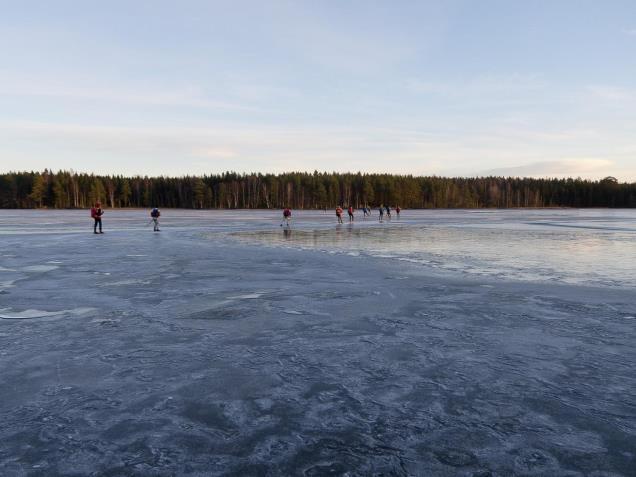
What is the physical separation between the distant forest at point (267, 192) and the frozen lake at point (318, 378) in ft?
→ 372

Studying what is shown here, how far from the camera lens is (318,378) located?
4.70 m

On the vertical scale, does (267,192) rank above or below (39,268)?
above

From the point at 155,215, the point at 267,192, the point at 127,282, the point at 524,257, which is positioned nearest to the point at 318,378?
the point at 127,282

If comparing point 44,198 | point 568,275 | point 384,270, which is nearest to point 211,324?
point 384,270

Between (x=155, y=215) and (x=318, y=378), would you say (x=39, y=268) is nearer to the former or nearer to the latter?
(x=318, y=378)

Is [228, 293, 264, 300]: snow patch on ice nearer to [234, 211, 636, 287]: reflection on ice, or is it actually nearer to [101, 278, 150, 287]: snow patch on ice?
[101, 278, 150, 287]: snow patch on ice

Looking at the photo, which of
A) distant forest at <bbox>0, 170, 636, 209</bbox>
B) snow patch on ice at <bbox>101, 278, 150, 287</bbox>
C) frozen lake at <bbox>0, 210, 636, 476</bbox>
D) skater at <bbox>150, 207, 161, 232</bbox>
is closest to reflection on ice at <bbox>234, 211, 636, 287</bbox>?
frozen lake at <bbox>0, 210, 636, 476</bbox>

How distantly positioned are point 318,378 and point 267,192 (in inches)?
5381

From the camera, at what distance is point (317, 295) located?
9.15 metres

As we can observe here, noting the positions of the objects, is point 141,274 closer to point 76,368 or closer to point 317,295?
point 317,295

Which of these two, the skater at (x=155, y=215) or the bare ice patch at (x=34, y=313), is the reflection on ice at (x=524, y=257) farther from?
the skater at (x=155, y=215)

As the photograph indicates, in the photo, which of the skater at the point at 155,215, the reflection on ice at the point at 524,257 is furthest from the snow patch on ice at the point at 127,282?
the skater at the point at 155,215

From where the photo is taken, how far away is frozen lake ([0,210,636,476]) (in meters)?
3.28

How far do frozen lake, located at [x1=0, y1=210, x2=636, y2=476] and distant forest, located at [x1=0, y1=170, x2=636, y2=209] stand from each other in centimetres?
11338
